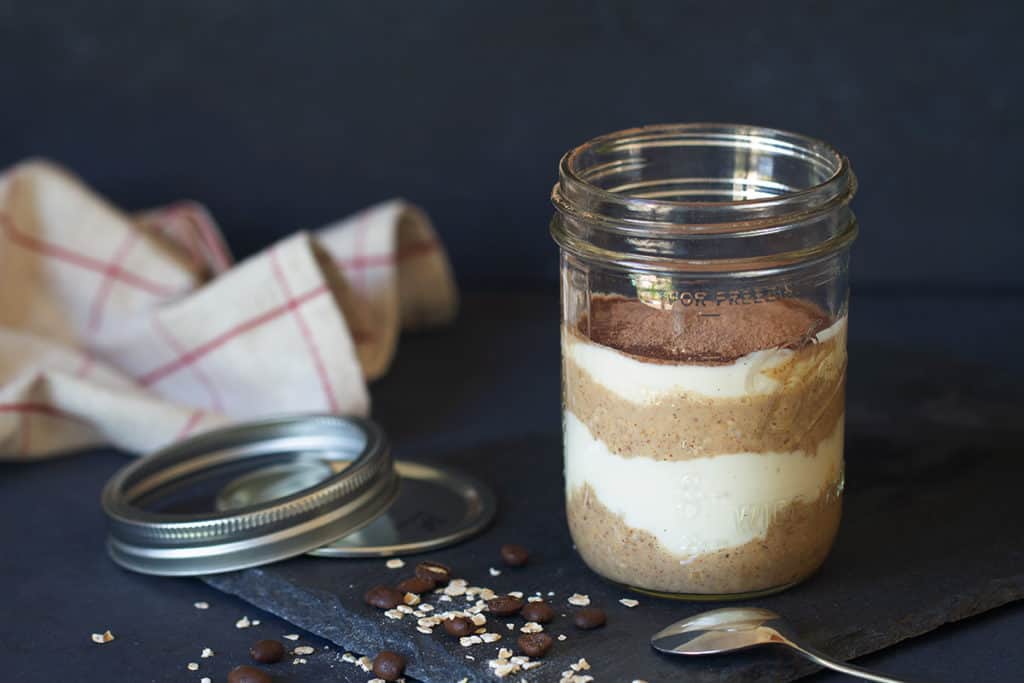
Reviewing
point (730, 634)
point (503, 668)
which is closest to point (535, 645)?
point (503, 668)

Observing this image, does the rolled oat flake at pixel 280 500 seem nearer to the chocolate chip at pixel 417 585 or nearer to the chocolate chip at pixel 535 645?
the chocolate chip at pixel 417 585

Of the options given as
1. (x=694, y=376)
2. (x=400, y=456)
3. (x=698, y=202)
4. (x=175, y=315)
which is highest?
(x=698, y=202)

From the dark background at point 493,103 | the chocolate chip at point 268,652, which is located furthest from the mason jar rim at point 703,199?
the dark background at point 493,103

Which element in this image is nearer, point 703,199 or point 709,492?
point 709,492

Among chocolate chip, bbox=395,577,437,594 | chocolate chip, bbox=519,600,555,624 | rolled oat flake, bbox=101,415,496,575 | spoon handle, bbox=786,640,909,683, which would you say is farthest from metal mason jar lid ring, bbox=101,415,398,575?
spoon handle, bbox=786,640,909,683

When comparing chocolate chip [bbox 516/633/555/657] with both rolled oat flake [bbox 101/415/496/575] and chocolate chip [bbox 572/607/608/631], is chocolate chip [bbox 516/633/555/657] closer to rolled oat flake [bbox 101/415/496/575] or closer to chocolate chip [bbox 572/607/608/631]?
chocolate chip [bbox 572/607/608/631]

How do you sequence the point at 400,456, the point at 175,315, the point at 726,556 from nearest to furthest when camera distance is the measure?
1. the point at 726,556
2. the point at 400,456
3. the point at 175,315

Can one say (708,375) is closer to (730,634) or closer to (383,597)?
(730,634)
